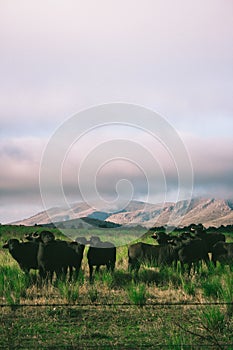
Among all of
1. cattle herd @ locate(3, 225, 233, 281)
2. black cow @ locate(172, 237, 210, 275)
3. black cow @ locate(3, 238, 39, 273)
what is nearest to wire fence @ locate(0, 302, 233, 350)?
cattle herd @ locate(3, 225, 233, 281)

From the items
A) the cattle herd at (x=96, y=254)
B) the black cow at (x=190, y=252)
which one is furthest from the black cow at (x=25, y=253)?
the black cow at (x=190, y=252)

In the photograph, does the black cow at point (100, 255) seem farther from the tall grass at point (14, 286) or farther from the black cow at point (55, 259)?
the tall grass at point (14, 286)

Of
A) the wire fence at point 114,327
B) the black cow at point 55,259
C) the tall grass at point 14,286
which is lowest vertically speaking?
the wire fence at point 114,327

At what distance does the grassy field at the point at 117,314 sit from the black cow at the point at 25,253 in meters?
0.74

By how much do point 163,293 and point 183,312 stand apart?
2.12 m

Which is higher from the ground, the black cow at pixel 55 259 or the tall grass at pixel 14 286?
the black cow at pixel 55 259

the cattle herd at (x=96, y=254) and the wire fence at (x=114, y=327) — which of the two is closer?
the wire fence at (x=114, y=327)

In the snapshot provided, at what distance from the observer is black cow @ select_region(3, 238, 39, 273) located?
574 inches

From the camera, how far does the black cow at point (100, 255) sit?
50.9 ft

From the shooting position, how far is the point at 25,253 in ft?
48.2

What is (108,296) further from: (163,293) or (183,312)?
(183,312)

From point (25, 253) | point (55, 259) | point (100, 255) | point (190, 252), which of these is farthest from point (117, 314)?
point (190, 252)

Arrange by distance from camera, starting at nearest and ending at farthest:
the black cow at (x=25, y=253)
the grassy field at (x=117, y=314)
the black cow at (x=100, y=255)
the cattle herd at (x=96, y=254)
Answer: the grassy field at (x=117, y=314) < the cattle herd at (x=96, y=254) < the black cow at (x=25, y=253) < the black cow at (x=100, y=255)

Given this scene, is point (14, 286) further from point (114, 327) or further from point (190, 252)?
point (190, 252)
